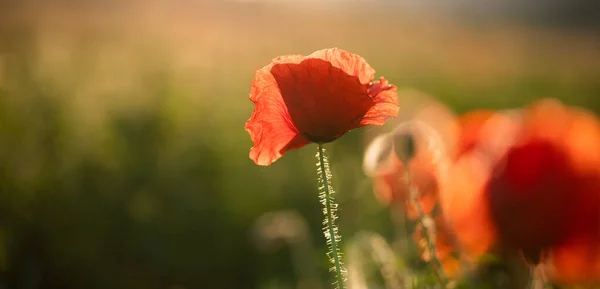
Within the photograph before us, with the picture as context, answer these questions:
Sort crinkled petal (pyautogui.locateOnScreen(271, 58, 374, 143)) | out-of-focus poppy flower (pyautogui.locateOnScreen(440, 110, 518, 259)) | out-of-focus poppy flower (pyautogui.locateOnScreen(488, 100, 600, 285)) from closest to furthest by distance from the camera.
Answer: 1. crinkled petal (pyautogui.locateOnScreen(271, 58, 374, 143))
2. out-of-focus poppy flower (pyautogui.locateOnScreen(488, 100, 600, 285))
3. out-of-focus poppy flower (pyautogui.locateOnScreen(440, 110, 518, 259))

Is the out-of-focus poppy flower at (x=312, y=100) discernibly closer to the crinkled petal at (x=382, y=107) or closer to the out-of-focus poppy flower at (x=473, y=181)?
the crinkled petal at (x=382, y=107)

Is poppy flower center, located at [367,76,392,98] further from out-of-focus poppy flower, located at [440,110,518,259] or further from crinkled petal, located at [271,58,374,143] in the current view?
out-of-focus poppy flower, located at [440,110,518,259]

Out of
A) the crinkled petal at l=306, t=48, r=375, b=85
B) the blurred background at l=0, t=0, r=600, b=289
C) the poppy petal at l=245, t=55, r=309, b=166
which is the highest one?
the crinkled petal at l=306, t=48, r=375, b=85

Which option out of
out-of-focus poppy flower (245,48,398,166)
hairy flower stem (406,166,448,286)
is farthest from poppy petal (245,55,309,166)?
hairy flower stem (406,166,448,286)

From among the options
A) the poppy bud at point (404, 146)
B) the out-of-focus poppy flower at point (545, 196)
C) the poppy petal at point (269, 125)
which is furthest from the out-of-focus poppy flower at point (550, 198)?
the poppy petal at point (269, 125)

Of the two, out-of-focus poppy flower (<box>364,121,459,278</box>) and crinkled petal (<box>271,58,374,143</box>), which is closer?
crinkled petal (<box>271,58,374,143</box>)

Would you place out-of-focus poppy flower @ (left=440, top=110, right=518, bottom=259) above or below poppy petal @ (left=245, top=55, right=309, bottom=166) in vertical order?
below

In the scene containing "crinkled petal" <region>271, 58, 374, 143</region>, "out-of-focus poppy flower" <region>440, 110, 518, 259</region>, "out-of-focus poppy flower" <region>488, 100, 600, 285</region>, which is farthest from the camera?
"out-of-focus poppy flower" <region>440, 110, 518, 259</region>

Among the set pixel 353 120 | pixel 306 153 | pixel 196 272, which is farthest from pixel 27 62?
pixel 353 120
